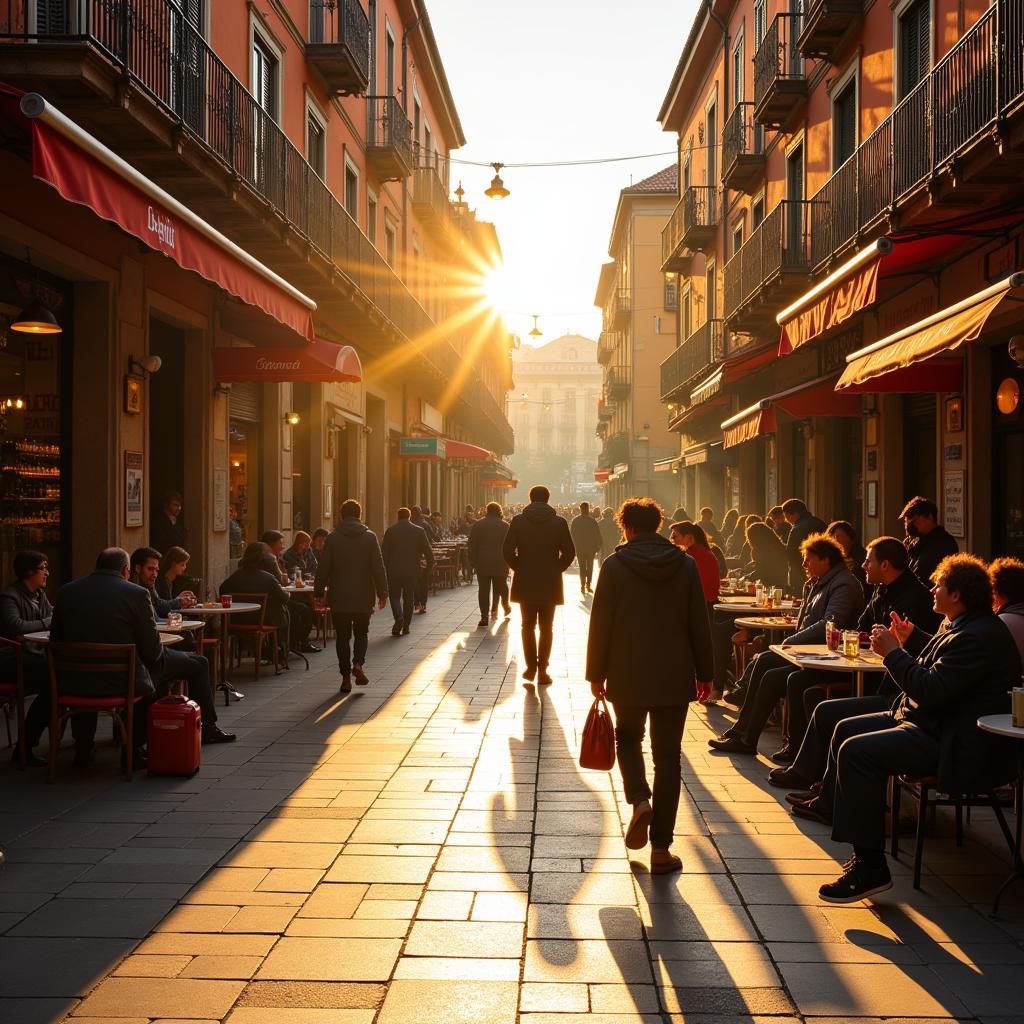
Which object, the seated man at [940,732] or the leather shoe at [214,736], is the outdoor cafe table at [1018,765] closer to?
the seated man at [940,732]

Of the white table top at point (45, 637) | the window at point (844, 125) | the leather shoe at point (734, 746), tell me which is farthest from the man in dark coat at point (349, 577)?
the window at point (844, 125)

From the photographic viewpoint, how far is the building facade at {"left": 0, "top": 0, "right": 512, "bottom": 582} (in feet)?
25.8

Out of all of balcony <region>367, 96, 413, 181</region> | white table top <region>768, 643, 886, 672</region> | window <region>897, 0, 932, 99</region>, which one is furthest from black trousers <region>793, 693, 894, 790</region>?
balcony <region>367, 96, 413, 181</region>

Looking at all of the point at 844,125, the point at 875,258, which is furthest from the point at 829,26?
the point at 875,258

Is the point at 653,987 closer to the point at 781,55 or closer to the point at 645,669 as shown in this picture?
the point at 645,669

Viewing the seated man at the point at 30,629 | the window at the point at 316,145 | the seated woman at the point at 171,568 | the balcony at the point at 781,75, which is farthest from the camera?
the balcony at the point at 781,75

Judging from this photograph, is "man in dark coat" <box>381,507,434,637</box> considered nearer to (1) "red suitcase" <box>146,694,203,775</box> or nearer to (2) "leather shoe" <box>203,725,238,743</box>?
(2) "leather shoe" <box>203,725,238,743</box>

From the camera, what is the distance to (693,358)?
27.7m

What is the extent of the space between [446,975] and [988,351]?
922 centimetres

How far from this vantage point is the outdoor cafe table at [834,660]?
6535 mm

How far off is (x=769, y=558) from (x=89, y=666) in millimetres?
7538

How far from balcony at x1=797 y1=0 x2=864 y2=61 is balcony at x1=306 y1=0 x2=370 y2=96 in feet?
21.3

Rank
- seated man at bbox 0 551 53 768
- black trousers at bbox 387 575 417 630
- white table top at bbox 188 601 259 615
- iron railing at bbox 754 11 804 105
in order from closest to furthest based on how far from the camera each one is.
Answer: seated man at bbox 0 551 53 768 → white table top at bbox 188 601 259 615 → black trousers at bbox 387 575 417 630 → iron railing at bbox 754 11 804 105

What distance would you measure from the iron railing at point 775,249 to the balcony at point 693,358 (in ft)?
15.2
